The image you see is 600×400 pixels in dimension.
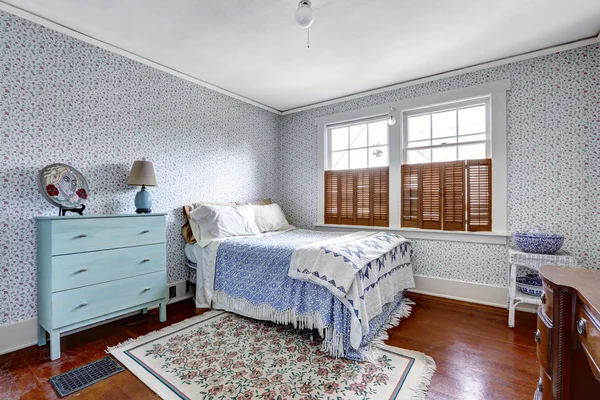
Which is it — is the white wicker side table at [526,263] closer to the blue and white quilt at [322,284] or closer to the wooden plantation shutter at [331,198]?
the blue and white quilt at [322,284]

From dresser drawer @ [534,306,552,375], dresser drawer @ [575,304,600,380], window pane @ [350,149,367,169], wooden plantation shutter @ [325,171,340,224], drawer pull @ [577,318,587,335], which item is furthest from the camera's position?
wooden plantation shutter @ [325,171,340,224]

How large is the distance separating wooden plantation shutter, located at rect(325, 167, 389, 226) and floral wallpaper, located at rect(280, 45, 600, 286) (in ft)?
2.36

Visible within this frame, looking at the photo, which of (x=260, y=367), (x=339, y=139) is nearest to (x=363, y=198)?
(x=339, y=139)

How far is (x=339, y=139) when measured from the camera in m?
4.22

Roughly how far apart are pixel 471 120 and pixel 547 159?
0.81m

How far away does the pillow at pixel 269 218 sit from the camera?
374 centimetres

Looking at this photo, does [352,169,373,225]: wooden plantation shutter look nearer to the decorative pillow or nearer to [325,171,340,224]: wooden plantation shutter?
[325,171,340,224]: wooden plantation shutter

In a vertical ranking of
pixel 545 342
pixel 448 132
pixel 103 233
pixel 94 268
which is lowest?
pixel 545 342

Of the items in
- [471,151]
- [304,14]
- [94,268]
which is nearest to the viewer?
[304,14]

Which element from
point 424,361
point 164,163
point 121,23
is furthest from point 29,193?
point 424,361

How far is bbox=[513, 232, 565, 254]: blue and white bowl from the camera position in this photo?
247 centimetres

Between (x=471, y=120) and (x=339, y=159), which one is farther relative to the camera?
(x=339, y=159)

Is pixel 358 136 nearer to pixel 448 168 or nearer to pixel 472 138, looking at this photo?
pixel 448 168

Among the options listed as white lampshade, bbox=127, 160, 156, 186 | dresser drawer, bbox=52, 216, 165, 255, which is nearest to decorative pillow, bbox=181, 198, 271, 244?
dresser drawer, bbox=52, 216, 165, 255
